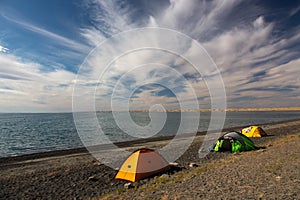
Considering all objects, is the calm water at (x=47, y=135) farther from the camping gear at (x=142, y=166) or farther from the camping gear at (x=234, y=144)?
the camping gear at (x=234, y=144)

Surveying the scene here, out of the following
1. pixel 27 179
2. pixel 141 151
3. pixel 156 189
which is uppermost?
pixel 141 151

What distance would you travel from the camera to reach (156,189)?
9984 millimetres

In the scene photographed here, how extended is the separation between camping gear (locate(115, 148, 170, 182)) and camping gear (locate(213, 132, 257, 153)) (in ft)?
26.6

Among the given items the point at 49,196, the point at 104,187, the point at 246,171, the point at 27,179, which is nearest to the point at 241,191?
the point at 246,171

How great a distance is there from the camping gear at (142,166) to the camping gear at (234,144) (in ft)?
26.6

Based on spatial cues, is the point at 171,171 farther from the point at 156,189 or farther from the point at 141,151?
the point at 156,189

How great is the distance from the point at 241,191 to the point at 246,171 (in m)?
3.27

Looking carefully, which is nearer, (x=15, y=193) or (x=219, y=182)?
(x=219, y=182)

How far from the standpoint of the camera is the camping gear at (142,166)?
501 inches

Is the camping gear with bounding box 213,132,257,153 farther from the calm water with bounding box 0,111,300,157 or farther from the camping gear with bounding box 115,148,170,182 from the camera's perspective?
the calm water with bounding box 0,111,300,157

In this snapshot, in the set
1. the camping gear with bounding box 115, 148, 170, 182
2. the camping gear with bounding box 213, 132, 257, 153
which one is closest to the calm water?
the camping gear with bounding box 115, 148, 170, 182

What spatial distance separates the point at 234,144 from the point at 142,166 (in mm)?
10538

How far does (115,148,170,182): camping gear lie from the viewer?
41.7 ft

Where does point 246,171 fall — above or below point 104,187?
above
